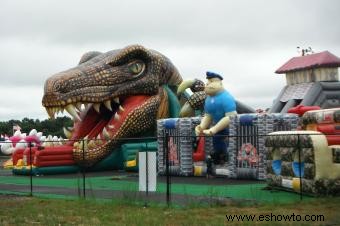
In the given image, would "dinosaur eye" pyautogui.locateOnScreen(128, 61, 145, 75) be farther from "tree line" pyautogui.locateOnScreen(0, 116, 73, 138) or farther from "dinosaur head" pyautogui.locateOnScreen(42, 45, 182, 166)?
"tree line" pyautogui.locateOnScreen(0, 116, 73, 138)

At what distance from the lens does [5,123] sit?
239 ft

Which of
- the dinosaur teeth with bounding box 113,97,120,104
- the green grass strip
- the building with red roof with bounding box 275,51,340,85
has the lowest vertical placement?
the green grass strip

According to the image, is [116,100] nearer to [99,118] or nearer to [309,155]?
[99,118]

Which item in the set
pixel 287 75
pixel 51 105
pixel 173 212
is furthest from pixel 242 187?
pixel 287 75

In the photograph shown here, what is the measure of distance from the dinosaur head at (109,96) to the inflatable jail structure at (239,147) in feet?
10.7

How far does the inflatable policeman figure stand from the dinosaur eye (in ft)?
16.1

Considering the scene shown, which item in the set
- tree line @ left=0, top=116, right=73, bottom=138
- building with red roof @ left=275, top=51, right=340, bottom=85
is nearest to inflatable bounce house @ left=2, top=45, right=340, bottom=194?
building with red roof @ left=275, top=51, right=340, bottom=85

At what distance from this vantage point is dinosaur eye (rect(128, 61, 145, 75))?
Answer: 78.0 ft

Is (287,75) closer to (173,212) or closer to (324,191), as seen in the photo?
(324,191)

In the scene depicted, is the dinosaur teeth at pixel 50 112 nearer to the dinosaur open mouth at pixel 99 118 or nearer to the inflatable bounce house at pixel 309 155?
the dinosaur open mouth at pixel 99 118

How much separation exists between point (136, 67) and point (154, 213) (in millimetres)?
14107

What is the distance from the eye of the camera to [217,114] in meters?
19.7

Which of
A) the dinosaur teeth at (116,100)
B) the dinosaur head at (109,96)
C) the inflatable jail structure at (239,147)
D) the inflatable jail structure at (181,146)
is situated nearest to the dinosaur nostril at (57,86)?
the dinosaur head at (109,96)

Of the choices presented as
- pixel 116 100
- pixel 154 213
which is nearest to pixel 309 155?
pixel 154 213
